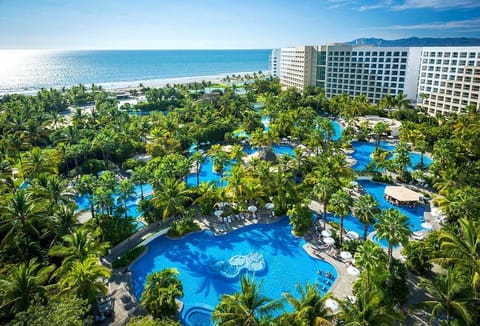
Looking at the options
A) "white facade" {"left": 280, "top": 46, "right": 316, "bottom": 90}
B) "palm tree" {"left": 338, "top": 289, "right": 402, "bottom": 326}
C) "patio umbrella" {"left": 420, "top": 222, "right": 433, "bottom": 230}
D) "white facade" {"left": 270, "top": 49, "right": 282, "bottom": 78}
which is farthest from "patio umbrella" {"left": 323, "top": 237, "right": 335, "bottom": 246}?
"white facade" {"left": 270, "top": 49, "right": 282, "bottom": 78}

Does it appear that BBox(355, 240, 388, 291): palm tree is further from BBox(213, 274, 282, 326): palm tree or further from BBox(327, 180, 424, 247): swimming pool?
BBox(327, 180, 424, 247): swimming pool

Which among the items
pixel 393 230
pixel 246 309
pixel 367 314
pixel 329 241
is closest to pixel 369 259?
pixel 393 230

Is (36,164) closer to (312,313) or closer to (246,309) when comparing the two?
(246,309)

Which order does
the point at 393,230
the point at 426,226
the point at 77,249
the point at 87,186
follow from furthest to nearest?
the point at 87,186 → the point at 426,226 → the point at 393,230 → the point at 77,249

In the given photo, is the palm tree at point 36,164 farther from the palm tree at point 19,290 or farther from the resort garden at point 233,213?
the palm tree at point 19,290

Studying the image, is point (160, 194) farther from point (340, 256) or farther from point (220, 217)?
point (340, 256)

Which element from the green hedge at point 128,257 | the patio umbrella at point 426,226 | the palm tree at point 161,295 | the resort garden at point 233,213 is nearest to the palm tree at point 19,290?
the resort garden at point 233,213
